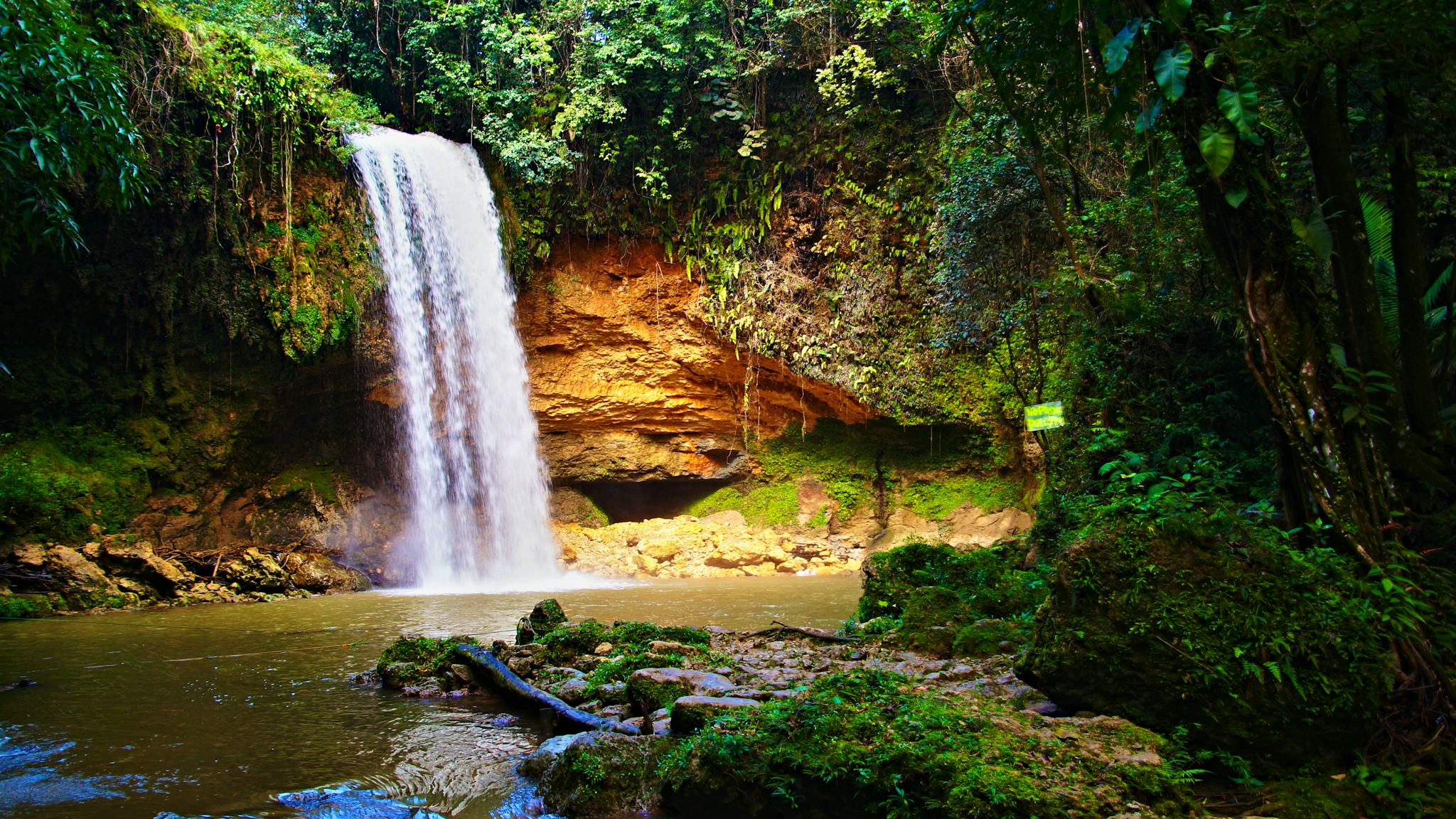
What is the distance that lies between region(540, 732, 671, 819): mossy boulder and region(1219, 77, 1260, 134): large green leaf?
2.88 m

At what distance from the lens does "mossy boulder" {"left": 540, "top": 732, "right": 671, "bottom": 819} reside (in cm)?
270

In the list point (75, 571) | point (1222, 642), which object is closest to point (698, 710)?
point (1222, 642)

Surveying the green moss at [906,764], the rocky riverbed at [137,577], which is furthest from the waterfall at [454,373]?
the green moss at [906,764]

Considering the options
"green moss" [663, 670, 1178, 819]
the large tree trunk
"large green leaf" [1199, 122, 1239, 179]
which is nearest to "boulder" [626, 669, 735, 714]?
"green moss" [663, 670, 1178, 819]

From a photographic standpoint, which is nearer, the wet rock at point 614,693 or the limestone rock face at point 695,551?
the wet rock at point 614,693

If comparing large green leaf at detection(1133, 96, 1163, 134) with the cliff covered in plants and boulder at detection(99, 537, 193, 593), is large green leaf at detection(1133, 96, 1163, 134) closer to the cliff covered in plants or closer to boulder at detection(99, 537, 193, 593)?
the cliff covered in plants

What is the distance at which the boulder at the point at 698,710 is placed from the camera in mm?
3068

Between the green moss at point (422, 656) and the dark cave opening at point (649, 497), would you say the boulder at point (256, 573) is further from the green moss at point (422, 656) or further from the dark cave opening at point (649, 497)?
Result: the green moss at point (422, 656)

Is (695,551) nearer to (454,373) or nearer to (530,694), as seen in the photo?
(454,373)

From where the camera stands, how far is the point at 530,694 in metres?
4.23

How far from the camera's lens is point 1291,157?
5.79 m

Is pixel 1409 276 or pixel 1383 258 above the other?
pixel 1383 258

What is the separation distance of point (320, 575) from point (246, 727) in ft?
28.6

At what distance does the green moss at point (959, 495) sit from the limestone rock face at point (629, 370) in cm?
195
